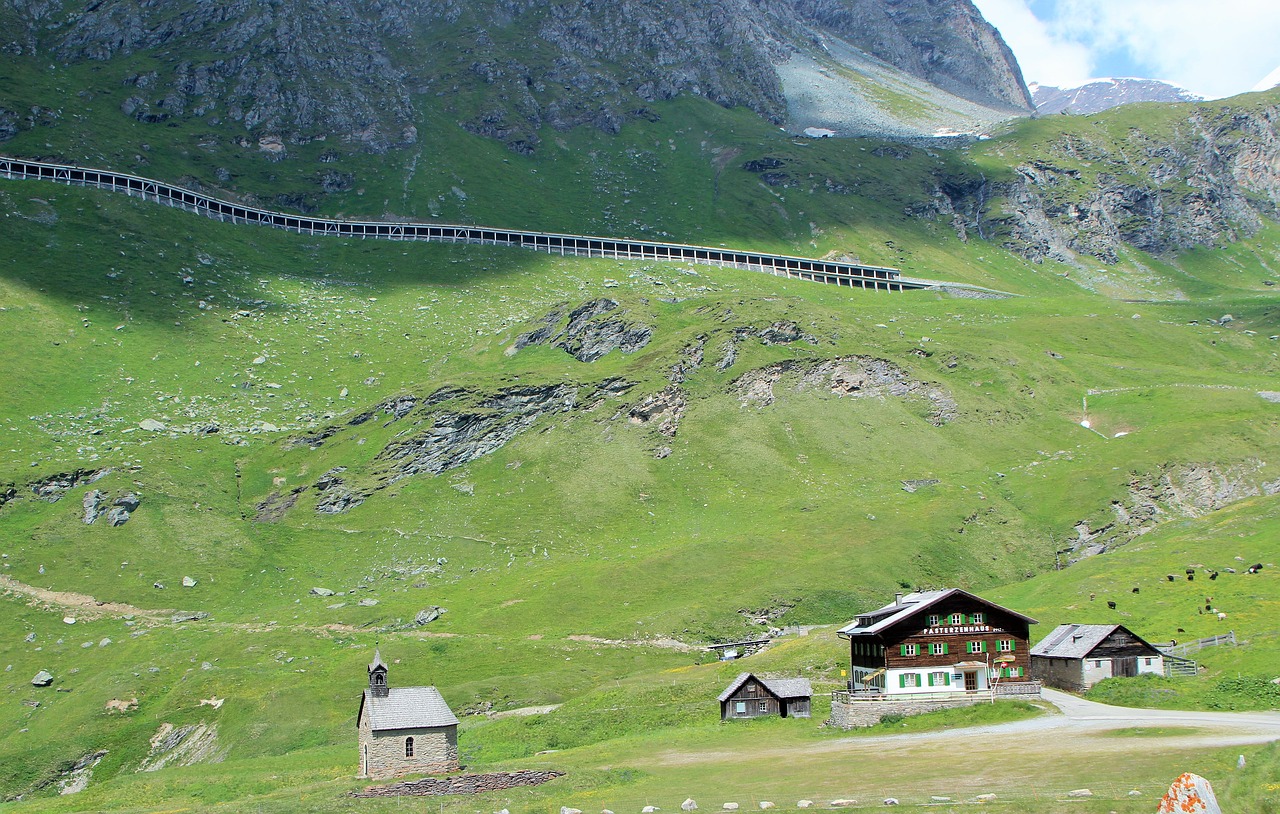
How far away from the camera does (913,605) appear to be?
275 feet

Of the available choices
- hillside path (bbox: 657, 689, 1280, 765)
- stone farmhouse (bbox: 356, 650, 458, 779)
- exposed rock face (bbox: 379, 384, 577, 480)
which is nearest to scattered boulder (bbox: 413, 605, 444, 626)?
exposed rock face (bbox: 379, 384, 577, 480)

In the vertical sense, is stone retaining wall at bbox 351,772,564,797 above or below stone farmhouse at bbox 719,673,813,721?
below

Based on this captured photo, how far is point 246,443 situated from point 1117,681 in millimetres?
145752

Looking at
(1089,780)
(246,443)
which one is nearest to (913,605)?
(1089,780)

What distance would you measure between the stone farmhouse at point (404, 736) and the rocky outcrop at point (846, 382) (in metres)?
115

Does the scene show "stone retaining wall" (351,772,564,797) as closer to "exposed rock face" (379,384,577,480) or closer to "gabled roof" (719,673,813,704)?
"gabled roof" (719,673,813,704)

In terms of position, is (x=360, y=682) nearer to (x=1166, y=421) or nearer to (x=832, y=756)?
(x=832, y=756)

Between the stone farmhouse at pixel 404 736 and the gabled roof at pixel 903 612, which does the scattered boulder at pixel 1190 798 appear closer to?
the gabled roof at pixel 903 612

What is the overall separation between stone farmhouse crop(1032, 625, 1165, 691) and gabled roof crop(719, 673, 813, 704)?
696 inches

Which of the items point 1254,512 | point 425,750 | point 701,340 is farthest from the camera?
point 701,340

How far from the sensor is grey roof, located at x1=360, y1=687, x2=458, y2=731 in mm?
73562

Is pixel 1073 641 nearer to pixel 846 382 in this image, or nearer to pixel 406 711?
pixel 406 711

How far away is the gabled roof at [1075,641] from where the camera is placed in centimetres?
8081

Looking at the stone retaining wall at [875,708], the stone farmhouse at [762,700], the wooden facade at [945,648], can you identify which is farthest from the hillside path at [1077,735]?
the stone farmhouse at [762,700]
